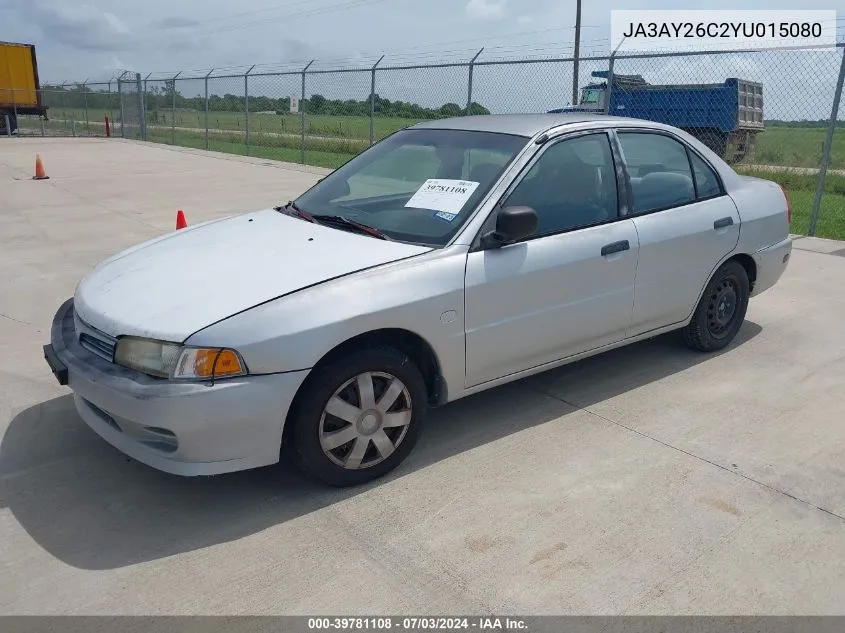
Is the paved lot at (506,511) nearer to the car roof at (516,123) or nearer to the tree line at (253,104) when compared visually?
the car roof at (516,123)

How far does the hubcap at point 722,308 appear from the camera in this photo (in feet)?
16.1

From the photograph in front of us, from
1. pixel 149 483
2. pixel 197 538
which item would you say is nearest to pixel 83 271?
pixel 149 483

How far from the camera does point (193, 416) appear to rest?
286cm

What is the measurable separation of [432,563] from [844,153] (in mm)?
22669

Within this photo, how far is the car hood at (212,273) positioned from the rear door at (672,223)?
1536 mm

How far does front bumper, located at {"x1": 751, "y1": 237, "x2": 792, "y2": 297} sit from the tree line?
28.4 ft

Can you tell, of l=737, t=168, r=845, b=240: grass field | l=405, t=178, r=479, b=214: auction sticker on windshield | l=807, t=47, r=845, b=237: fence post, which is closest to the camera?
l=405, t=178, r=479, b=214: auction sticker on windshield

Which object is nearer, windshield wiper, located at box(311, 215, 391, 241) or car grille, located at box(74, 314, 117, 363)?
car grille, located at box(74, 314, 117, 363)

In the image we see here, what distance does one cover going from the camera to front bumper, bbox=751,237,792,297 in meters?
5.07

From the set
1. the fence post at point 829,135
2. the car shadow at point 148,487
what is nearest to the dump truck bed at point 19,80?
the fence post at point 829,135

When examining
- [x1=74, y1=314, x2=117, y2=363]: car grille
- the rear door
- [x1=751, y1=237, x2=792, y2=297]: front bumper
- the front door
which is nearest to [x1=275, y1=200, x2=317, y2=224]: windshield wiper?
the front door

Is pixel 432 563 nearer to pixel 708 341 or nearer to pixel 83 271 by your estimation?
pixel 708 341

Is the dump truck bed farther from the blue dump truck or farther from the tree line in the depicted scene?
the blue dump truck

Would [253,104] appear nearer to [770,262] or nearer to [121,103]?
[121,103]
